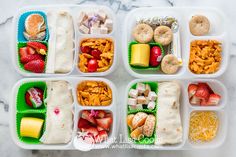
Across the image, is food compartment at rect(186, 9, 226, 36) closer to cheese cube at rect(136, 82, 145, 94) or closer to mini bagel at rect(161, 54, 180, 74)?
mini bagel at rect(161, 54, 180, 74)

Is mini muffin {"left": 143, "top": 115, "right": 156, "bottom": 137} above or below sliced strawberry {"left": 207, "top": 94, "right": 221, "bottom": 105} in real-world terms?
below

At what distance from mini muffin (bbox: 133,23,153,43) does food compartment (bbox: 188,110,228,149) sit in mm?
359

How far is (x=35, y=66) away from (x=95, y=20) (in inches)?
12.3

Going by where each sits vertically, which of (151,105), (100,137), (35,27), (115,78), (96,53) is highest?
(35,27)

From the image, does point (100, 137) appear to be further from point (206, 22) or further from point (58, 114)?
point (206, 22)

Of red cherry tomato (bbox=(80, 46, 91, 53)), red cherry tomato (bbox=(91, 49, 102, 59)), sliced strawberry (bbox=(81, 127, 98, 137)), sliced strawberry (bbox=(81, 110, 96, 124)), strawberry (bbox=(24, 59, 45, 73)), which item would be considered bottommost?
sliced strawberry (bbox=(81, 127, 98, 137))

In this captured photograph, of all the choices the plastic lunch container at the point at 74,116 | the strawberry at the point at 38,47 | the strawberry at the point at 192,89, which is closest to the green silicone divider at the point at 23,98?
the plastic lunch container at the point at 74,116

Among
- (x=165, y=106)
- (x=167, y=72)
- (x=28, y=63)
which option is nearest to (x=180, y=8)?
(x=167, y=72)

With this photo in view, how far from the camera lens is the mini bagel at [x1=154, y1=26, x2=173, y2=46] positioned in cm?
166

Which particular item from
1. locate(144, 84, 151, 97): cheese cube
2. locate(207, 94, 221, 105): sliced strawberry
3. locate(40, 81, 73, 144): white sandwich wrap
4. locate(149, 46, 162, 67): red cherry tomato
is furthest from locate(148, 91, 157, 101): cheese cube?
locate(40, 81, 73, 144): white sandwich wrap

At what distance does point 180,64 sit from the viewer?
5.41 ft

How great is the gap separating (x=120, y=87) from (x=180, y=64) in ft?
0.90

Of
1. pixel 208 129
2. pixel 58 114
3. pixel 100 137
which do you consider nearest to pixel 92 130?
pixel 100 137

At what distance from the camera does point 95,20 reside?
167 cm
